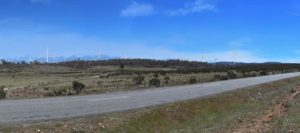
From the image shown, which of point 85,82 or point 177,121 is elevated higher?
point 177,121

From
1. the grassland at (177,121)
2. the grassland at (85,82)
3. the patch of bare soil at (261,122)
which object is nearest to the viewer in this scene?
the grassland at (177,121)

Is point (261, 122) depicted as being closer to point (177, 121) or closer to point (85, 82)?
point (177, 121)

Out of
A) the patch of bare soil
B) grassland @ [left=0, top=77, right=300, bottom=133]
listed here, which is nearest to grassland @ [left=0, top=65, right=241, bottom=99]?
grassland @ [left=0, top=77, right=300, bottom=133]

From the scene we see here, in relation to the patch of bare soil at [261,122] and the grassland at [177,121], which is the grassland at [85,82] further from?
the patch of bare soil at [261,122]

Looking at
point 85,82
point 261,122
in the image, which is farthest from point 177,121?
point 85,82

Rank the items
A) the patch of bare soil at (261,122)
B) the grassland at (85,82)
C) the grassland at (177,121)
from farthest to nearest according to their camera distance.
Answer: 1. the grassland at (85,82)
2. the patch of bare soil at (261,122)
3. the grassland at (177,121)

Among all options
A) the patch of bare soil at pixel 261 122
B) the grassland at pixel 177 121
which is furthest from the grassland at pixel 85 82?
the patch of bare soil at pixel 261 122

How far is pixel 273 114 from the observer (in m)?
20.5

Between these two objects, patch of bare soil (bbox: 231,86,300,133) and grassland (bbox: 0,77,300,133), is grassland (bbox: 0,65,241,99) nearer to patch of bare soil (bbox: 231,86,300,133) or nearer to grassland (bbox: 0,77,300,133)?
grassland (bbox: 0,77,300,133)

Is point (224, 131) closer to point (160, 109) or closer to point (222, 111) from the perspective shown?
point (160, 109)

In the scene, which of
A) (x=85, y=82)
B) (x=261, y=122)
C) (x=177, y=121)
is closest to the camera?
(x=261, y=122)

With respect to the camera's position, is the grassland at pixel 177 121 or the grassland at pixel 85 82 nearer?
the grassland at pixel 177 121

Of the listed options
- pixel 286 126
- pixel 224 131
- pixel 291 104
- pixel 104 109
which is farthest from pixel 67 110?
pixel 291 104

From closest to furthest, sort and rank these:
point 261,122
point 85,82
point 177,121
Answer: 1. point 261,122
2. point 177,121
3. point 85,82
